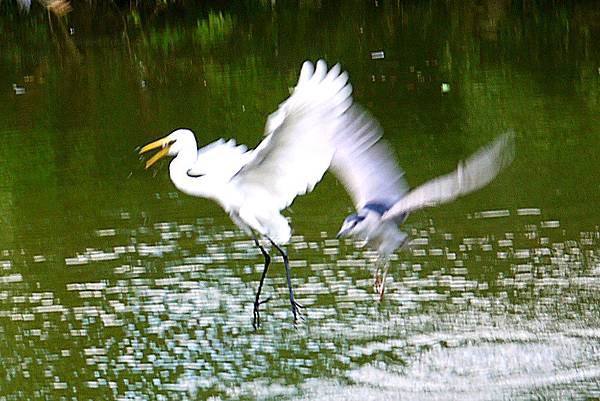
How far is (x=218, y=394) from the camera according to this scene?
192 inches

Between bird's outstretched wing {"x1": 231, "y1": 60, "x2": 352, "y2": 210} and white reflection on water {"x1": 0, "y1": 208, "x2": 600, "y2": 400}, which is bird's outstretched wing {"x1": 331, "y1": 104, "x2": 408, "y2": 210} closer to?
bird's outstretched wing {"x1": 231, "y1": 60, "x2": 352, "y2": 210}

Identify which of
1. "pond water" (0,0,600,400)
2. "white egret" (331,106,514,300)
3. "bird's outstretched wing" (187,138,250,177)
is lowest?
"pond water" (0,0,600,400)

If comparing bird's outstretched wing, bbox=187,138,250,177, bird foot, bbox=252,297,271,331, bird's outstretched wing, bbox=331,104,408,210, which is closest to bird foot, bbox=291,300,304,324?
bird foot, bbox=252,297,271,331

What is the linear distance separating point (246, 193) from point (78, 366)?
95 centimetres

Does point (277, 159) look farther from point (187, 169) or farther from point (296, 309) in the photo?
point (296, 309)

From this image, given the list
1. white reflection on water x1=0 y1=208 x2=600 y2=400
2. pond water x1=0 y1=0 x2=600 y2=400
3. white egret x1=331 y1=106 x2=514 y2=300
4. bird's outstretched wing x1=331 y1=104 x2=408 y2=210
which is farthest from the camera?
bird's outstretched wing x1=331 y1=104 x2=408 y2=210

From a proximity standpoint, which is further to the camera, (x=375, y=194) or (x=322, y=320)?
(x=322, y=320)

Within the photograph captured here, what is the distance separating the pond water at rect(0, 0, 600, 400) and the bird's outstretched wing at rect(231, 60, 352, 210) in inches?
24.8

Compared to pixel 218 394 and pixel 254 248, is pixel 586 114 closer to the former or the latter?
pixel 254 248

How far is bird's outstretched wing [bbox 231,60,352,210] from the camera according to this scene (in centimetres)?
450

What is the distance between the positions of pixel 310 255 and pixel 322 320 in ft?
3.19

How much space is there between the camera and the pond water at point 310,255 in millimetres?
5027

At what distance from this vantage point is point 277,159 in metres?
4.93

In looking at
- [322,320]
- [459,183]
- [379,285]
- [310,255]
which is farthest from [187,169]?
[459,183]
